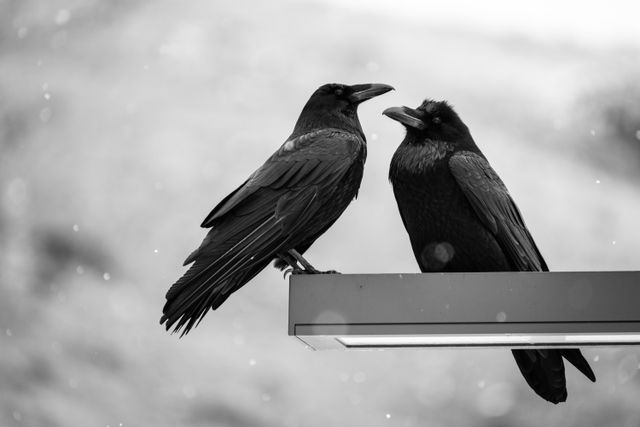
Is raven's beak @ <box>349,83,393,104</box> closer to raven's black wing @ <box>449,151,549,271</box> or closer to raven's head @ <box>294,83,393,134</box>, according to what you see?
raven's head @ <box>294,83,393,134</box>

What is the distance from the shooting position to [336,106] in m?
2.20

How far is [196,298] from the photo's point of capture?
1660 millimetres

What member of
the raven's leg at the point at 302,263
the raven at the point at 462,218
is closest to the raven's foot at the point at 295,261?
the raven's leg at the point at 302,263

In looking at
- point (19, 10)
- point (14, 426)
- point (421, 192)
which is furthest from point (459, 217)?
point (19, 10)

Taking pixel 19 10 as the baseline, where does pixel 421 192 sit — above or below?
below

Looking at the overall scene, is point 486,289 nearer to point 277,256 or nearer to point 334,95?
point 277,256

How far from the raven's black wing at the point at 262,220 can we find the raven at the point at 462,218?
15cm

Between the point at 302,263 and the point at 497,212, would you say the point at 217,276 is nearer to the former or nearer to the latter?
the point at 302,263

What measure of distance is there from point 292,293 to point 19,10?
4536 mm

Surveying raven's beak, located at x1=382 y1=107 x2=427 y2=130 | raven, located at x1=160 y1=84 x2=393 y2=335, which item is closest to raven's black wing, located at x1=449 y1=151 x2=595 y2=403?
raven's beak, located at x1=382 y1=107 x2=427 y2=130

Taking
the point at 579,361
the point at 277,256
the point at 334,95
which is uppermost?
the point at 334,95

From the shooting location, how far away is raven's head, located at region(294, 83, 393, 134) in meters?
2.16

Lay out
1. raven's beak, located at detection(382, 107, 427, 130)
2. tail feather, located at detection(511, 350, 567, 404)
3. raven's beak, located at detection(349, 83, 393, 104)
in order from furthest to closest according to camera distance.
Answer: raven's beak, located at detection(349, 83, 393, 104) → raven's beak, located at detection(382, 107, 427, 130) → tail feather, located at detection(511, 350, 567, 404)

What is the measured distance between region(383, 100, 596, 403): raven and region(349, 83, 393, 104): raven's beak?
14 centimetres
